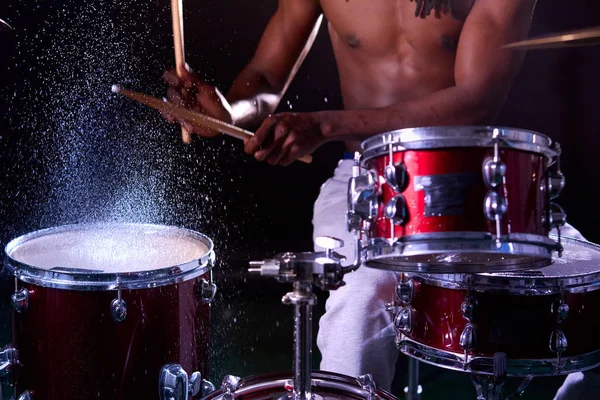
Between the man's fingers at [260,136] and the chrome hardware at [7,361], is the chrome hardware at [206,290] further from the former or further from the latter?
the chrome hardware at [7,361]

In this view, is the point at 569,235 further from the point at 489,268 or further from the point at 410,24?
the point at 410,24

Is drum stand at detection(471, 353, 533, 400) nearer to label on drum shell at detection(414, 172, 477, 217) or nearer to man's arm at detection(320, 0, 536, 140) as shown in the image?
label on drum shell at detection(414, 172, 477, 217)

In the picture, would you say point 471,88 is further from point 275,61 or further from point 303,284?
point 303,284

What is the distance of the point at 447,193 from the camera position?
1376 millimetres

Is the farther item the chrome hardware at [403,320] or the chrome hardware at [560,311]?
the chrome hardware at [403,320]

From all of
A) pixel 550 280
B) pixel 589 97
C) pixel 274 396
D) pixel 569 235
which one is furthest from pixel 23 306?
pixel 589 97

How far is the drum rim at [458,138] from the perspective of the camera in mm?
1386

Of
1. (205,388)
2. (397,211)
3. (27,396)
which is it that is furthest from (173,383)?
(397,211)

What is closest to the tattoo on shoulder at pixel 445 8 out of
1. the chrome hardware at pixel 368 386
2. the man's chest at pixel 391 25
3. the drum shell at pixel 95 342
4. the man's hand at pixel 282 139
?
the man's chest at pixel 391 25

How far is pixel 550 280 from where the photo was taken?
5.54ft

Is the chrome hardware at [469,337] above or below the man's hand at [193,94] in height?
below

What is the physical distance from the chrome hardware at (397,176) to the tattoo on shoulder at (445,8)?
1.40 m

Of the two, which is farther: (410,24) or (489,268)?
(410,24)

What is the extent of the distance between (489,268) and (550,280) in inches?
7.4
